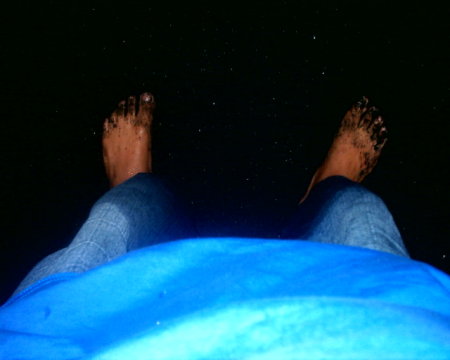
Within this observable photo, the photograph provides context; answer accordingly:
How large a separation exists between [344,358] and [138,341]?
0.19 m

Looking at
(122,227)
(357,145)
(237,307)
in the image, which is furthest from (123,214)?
(357,145)

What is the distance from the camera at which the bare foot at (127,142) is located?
3.53ft

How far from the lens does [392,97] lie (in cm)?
102

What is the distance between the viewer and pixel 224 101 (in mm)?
1024

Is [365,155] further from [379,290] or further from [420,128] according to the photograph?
[379,290]

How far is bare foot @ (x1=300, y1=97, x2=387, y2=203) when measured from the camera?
1.05 m

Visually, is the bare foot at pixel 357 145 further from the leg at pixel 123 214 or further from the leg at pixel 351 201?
the leg at pixel 123 214

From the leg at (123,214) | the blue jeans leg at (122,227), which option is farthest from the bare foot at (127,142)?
the blue jeans leg at (122,227)

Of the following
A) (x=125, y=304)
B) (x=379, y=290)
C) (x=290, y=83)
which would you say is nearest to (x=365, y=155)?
(x=290, y=83)

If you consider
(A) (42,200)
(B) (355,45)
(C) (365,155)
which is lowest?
(A) (42,200)

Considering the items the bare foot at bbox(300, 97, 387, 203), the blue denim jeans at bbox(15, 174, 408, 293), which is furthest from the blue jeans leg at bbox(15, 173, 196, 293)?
the bare foot at bbox(300, 97, 387, 203)

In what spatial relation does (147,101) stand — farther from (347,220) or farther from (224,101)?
(347,220)

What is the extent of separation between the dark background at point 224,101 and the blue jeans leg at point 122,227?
0.88ft

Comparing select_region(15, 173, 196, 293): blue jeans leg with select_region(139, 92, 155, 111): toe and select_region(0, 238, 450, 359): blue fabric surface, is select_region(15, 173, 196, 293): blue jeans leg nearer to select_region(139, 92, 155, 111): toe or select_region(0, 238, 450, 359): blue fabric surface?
select_region(0, 238, 450, 359): blue fabric surface
